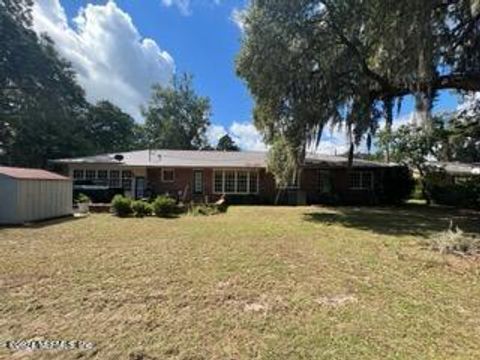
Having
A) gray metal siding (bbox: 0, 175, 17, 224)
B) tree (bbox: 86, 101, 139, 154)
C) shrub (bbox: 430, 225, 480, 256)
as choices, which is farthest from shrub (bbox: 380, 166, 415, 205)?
tree (bbox: 86, 101, 139, 154)

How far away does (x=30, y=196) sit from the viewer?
15430 millimetres

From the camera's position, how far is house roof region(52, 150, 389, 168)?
26.1 metres

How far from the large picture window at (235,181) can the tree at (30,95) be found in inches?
661

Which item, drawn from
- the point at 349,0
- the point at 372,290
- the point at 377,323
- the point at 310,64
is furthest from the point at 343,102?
the point at 377,323

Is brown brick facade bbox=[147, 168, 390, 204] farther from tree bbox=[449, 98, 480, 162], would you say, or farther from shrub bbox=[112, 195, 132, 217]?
shrub bbox=[112, 195, 132, 217]

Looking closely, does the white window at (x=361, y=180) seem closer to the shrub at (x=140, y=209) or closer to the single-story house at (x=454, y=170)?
the single-story house at (x=454, y=170)

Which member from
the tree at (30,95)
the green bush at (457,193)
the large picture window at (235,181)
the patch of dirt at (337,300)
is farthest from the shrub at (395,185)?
the tree at (30,95)

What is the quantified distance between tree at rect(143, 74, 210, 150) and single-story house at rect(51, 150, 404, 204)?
83.1 ft

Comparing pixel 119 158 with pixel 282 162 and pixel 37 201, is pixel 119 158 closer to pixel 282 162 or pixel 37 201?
pixel 282 162

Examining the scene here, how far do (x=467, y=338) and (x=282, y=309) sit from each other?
82.0 inches

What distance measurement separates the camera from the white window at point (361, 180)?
27188 mm

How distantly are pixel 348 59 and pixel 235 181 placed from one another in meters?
11.3

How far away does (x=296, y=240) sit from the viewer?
37.2 feet

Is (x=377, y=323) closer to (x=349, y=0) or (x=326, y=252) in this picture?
(x=326, y=252)
